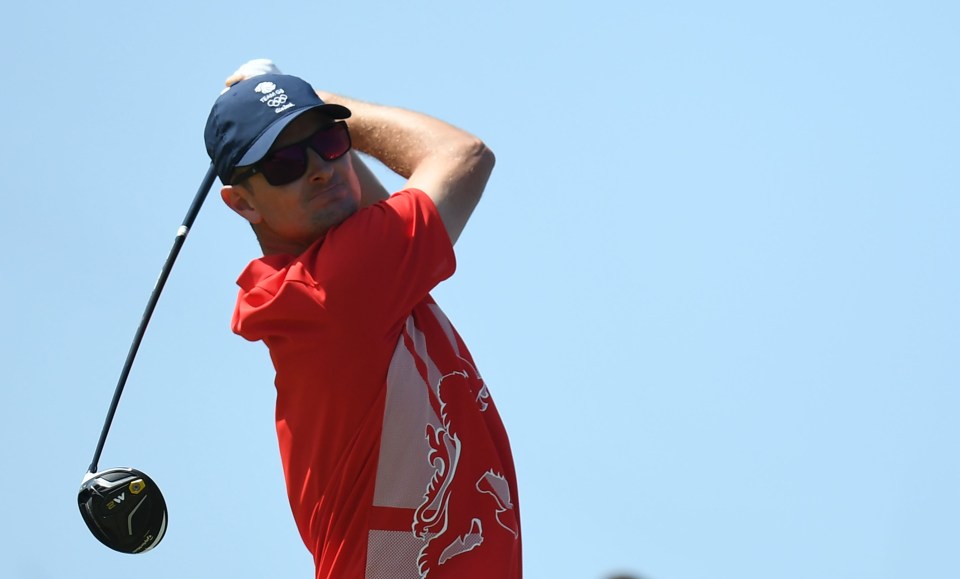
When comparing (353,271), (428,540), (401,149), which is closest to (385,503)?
Result: (428,540)

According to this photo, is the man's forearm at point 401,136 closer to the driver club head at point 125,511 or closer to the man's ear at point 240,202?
the man's ear at point 240,202

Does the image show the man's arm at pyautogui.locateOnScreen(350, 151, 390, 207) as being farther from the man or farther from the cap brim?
the cap brim

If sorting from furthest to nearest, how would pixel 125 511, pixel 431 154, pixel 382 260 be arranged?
pixel 125 511 < pixel 431 154 < pixel 382 260

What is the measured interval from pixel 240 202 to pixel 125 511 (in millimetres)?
1200

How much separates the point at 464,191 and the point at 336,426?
769 mm

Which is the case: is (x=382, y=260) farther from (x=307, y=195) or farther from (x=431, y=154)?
(x=431, y=154)

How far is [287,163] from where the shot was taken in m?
4.20

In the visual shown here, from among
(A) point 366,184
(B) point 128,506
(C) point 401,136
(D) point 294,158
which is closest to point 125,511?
(B) point 128,506

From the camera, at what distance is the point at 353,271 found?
4020 millimetres

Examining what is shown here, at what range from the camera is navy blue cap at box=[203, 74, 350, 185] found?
13.8 ft

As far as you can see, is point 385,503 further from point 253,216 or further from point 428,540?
point 253,216

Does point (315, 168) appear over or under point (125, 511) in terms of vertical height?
over

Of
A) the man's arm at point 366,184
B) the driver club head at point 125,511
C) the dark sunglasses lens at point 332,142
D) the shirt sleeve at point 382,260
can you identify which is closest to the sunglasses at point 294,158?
the dark sunglasses lens at point 332,142

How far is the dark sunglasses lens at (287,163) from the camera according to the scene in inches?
165
